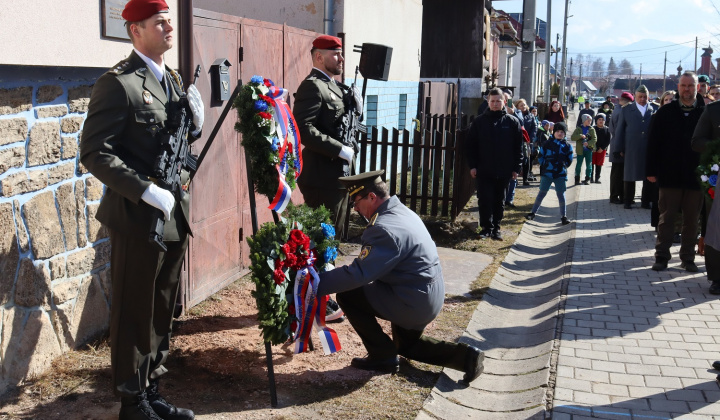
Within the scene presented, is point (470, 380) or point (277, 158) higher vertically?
point (277, 158)

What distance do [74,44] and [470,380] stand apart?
3.35 m

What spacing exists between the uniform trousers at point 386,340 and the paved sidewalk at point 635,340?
2.39 ft

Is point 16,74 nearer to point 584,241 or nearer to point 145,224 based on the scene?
point 145,224

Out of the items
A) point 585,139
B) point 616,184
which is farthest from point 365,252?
point 585,139

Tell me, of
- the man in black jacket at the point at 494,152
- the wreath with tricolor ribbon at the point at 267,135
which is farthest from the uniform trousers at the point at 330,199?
the man in black jacket at the point at 494,152

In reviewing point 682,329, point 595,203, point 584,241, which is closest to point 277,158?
point 682,329

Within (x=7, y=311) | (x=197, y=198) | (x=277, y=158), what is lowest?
(x=7, y=311)

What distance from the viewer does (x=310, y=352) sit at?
220 inches

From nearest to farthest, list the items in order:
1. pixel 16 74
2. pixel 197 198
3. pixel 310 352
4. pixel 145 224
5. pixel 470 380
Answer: pixel 145 224 < pixel 16 74 < pixel 470 380 < pixel 310 352 < pixel 197 198

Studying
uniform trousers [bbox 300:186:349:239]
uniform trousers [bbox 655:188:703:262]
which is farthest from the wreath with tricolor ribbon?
uniform trousers [bbox 655:188:703:262]

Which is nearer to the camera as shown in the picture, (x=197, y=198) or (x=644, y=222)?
(x=197, y=198)

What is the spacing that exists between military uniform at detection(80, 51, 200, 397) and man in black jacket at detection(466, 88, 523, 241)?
652 centimetres

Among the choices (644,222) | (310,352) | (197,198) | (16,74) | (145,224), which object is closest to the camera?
(145,224)

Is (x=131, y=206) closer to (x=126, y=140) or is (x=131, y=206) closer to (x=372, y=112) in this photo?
(x=126, y=140)
